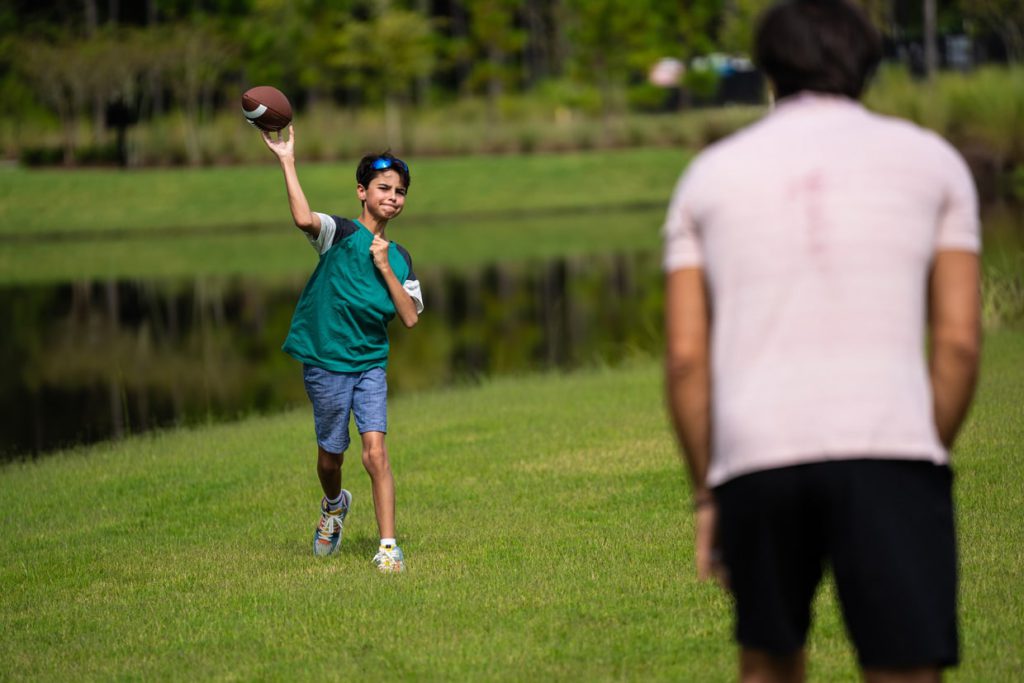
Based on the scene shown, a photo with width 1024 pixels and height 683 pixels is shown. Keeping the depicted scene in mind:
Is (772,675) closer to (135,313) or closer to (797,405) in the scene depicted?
(797,405)

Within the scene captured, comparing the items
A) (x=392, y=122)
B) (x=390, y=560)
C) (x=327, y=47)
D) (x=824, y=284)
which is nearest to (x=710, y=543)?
(x=824, y=284)

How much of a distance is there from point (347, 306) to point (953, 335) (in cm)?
386

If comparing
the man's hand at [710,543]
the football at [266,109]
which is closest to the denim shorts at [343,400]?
the football at [266,109]

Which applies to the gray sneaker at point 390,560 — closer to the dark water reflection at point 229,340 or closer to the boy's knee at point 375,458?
the boy's knee at point 375,458

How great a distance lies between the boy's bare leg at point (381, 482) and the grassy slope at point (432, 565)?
0.74 feet

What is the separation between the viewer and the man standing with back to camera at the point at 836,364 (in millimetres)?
2781

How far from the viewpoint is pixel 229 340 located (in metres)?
20.2

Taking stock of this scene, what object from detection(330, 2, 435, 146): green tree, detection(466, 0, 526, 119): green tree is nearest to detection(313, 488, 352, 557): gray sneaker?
detection(330, 2, 435, 146): green tree

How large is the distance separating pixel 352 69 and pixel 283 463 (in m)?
45.7

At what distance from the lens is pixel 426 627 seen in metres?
5.41

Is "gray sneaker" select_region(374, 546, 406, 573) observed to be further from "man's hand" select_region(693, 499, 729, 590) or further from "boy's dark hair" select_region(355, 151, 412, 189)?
"man's hand" select_region(693, 499, 729, 590)

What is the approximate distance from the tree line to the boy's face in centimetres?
3924

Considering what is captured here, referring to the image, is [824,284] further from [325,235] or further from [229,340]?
[229,340]

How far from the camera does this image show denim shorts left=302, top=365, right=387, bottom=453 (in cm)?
650
